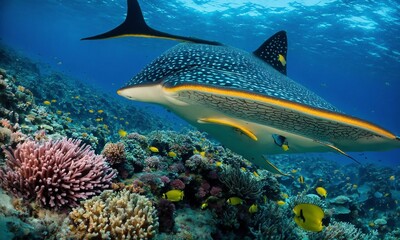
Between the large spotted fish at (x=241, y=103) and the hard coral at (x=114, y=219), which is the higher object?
the large spotted fish at (x=241, y=103)

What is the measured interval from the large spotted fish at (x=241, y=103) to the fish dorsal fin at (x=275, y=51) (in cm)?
186

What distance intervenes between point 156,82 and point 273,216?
408 centimetres

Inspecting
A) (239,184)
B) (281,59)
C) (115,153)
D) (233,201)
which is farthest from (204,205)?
(281,59)

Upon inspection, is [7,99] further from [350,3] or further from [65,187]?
[350,3]

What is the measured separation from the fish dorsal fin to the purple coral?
169 inches

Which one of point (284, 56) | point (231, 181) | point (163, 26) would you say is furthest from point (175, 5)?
point (231, 181)

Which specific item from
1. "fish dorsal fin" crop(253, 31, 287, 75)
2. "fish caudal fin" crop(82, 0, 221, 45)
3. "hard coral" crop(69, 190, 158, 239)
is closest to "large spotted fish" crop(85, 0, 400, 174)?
"fish caudal fin" crop(82, 0, 221, 45)

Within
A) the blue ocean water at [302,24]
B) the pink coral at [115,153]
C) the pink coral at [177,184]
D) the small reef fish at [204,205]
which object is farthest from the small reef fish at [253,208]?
the blue ocean water at [302,24]

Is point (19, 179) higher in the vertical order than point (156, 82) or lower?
lower

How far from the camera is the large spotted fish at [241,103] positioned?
95.4 inches

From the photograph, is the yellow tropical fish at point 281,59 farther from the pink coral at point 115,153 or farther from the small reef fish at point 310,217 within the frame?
the pink coral at point 115,153

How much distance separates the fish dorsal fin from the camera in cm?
588

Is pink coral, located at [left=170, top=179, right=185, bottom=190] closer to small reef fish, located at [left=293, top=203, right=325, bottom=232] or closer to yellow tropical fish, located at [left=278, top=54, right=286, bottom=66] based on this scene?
small reef fish, located at [left=293, top=203, right=325, bottom=232]

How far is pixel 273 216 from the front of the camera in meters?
5.48
